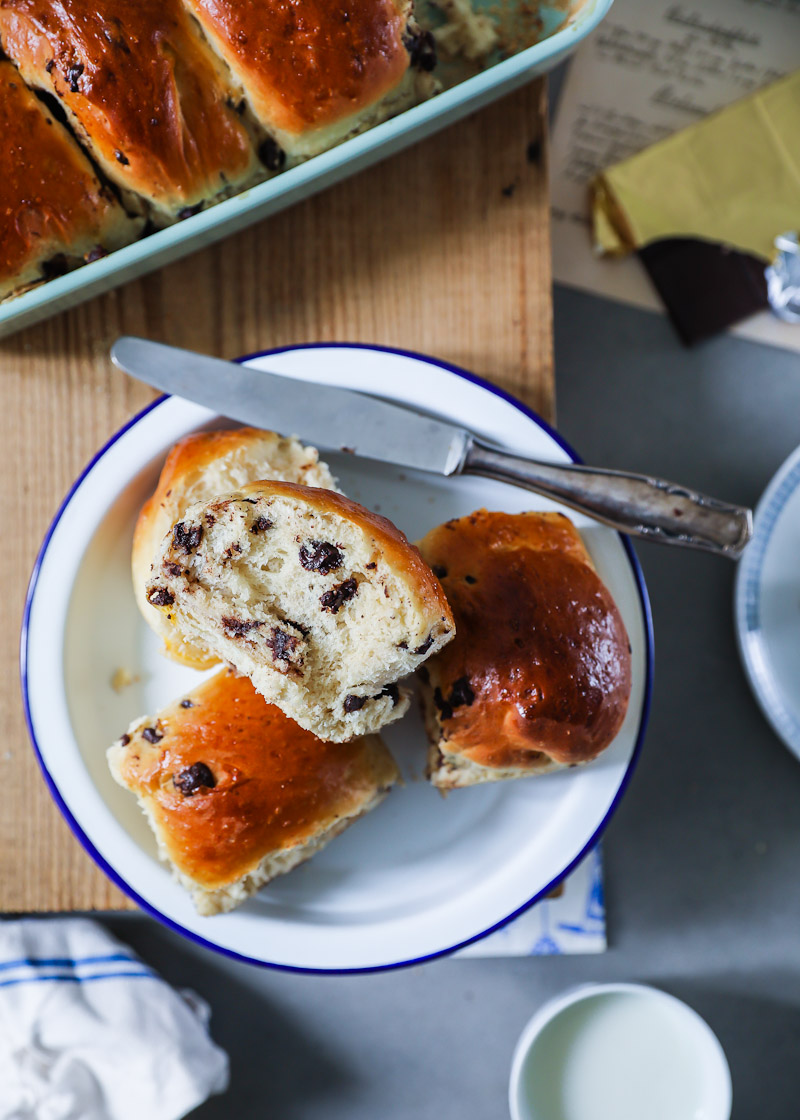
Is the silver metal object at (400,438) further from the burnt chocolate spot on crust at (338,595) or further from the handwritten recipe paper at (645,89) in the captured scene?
the handwritten recipe paper at (645,89)

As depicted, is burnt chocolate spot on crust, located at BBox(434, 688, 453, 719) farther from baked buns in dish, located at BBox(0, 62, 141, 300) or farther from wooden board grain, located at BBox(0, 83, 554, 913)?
baked buns in dish, located at BBox(0, 62, 141, 300)

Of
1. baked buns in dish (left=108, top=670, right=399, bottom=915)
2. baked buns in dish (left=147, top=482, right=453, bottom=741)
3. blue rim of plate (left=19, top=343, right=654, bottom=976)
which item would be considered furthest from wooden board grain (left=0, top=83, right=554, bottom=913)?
baked buns in dish (left=147, top=482, right=453, bottom=741)

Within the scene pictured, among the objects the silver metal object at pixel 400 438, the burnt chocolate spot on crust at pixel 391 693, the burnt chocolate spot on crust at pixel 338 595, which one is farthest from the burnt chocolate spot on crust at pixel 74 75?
the burnt chocolate spot on crust at pixel 391 693

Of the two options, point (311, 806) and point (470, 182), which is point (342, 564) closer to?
point (311, 806)

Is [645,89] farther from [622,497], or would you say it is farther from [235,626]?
[235,626]

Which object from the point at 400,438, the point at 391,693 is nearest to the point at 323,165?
the point at 400,438

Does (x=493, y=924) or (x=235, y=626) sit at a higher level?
(x=235, y=626)
